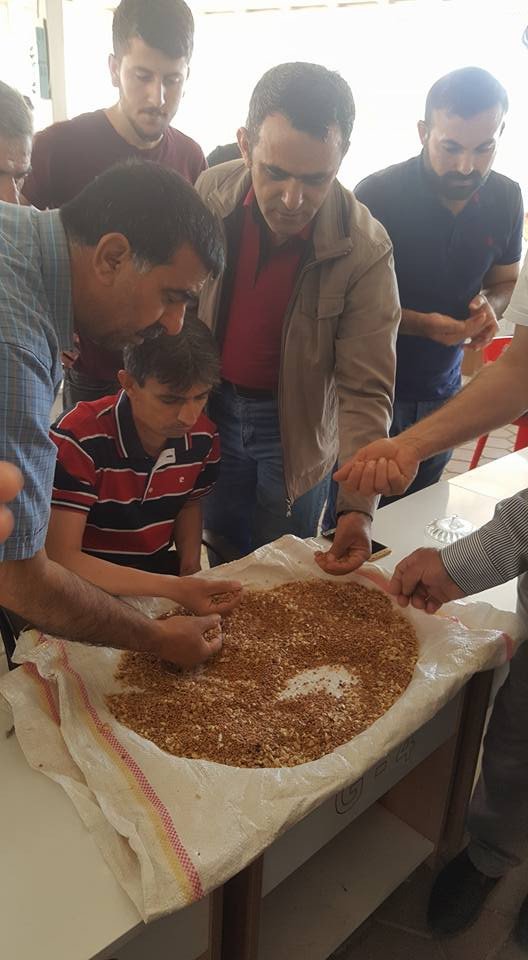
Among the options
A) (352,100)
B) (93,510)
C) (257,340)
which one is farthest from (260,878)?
(352,100)

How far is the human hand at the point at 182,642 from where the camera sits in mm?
1111

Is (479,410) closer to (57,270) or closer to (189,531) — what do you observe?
(189,531)

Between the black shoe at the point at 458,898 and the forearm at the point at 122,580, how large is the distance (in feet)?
3.00

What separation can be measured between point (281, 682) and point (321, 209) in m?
1.06

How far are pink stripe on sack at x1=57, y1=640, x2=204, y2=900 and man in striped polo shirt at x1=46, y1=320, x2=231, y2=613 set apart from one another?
272 mm

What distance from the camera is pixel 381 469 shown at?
1.41 meters

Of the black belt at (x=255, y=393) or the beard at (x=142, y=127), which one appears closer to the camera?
the black belt at (x=255, y=393)

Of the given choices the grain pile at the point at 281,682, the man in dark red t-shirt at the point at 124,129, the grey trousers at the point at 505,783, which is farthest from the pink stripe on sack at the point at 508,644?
the man in dark red t-shirt at the point at 124,129

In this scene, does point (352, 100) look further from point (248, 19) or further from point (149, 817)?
point (248, 19)

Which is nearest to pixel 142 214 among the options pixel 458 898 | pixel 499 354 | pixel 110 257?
pixel 110 257

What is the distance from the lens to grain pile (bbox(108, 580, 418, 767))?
1.01 metres

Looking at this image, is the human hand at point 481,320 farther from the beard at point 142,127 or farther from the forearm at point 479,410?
the beard at point 142,127

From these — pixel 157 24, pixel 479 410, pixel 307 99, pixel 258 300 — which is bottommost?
pixel 479 410

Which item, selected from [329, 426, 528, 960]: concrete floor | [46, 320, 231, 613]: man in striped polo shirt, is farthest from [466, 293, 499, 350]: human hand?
[329, 426, 528, 960]: concrete floor
